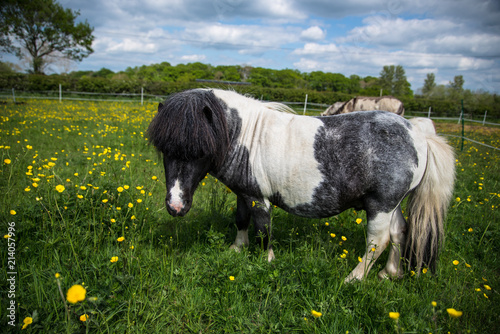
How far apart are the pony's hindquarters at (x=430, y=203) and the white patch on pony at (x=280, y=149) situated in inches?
42.4

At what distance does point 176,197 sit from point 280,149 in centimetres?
107

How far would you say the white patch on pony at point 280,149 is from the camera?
2.50m

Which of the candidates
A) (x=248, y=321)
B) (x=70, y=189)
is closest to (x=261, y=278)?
(x=248, y=321)

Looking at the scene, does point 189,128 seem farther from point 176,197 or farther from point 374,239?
point 374,239

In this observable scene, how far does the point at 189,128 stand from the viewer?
2242mm

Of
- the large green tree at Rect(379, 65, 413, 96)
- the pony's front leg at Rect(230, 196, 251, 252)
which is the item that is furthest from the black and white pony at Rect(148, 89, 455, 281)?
the large green tree at Rect(379, 65, 413, 96)

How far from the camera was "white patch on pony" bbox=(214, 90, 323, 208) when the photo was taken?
8.19ft

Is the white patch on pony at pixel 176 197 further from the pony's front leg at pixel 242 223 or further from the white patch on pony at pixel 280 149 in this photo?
Answer: the pony's front leg at pixel 242 223

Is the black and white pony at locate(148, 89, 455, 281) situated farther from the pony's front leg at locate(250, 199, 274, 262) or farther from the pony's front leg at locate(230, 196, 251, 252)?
the pony's front leg at locate(230, 196, 251, 252)

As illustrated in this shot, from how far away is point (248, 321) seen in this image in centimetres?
199

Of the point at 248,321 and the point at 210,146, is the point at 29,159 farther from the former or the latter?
the point at 248,321

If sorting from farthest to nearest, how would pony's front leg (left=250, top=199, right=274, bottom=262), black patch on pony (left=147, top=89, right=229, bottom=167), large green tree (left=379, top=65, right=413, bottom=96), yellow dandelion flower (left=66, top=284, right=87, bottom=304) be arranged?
large green tree (left=379, top=65, right=413, bottom=96), pony's front leg (left=250, top=199, right=274, bottom=262), black patch on pony (left=147, top=89, right=229, bottom=167), yellow dandelion flower (left=66, top=284, right=87, bottom=304)

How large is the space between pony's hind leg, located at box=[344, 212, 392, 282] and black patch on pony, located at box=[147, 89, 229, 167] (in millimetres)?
1638

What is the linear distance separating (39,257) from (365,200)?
3.04m
